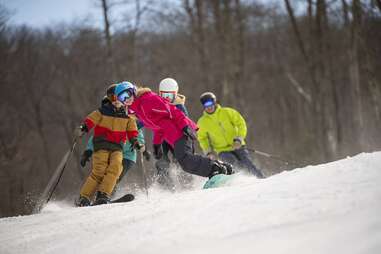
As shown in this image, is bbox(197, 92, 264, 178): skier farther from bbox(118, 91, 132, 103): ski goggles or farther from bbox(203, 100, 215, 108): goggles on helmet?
bbox(118, 91, 132, 103): ski goggles

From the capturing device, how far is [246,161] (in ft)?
29.6

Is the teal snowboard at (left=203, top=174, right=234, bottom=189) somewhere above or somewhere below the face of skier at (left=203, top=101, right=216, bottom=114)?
below

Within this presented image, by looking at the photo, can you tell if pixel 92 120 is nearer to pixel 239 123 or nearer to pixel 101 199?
pixel 101 199

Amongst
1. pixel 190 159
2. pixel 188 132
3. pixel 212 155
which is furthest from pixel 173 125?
pixel 212 155

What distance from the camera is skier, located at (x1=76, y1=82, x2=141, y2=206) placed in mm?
6445

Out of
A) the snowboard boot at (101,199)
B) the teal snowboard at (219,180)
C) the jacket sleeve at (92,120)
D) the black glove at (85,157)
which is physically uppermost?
the jacket sleeve at (92,120)

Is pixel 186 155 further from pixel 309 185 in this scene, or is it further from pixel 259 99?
pixel 259 99

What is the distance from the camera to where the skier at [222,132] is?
9.16m

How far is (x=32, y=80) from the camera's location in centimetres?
2341

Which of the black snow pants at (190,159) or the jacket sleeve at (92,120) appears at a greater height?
the jacket sleeve at (92,120)

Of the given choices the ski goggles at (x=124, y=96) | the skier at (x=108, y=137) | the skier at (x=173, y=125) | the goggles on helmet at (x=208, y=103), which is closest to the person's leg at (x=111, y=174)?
the skier at (x=108, y=137)

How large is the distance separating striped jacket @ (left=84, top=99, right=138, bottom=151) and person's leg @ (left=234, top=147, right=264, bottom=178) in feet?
10.1

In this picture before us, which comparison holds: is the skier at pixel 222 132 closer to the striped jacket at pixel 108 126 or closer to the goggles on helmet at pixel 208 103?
the goggles on helmet at pixel 208 103

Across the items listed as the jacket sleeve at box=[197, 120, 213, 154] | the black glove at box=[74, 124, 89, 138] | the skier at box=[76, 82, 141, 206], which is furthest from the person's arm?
A: the black glove at box=[74, 124, 89, 138]
